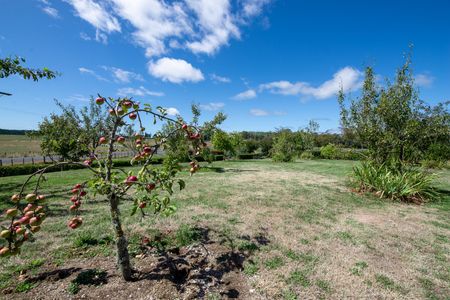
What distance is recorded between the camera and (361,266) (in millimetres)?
3570

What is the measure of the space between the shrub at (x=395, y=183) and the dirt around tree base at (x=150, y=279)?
22.5 feet

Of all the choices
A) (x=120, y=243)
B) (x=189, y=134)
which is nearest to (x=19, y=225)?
(x=120, y=243)

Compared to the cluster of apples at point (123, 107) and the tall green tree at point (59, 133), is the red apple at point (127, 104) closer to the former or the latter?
the cluster of apples at point (123, 107)

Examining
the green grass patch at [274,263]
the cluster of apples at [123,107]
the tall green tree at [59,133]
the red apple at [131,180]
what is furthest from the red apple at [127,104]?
the tall green tree at [59,133]

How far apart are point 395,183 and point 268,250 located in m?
6.48

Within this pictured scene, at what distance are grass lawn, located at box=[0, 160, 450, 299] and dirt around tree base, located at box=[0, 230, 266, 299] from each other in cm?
2

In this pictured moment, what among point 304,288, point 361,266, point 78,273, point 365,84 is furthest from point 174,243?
point 365,84

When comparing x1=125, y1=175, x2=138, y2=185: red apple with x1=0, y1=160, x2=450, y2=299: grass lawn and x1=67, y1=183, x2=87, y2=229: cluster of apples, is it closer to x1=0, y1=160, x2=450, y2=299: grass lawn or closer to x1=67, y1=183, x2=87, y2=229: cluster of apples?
x1=67, y1=183, x2=87, y2=229: cluster of apples

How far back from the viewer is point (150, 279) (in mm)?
2945

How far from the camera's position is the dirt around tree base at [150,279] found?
270cm

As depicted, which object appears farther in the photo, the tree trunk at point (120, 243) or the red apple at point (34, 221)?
the tree trunk at point (120, 243)

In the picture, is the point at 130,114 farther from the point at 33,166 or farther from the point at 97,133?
the point at 33,166

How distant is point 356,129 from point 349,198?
9.36 feet

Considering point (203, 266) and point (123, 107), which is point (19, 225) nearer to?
point (123, 107)
